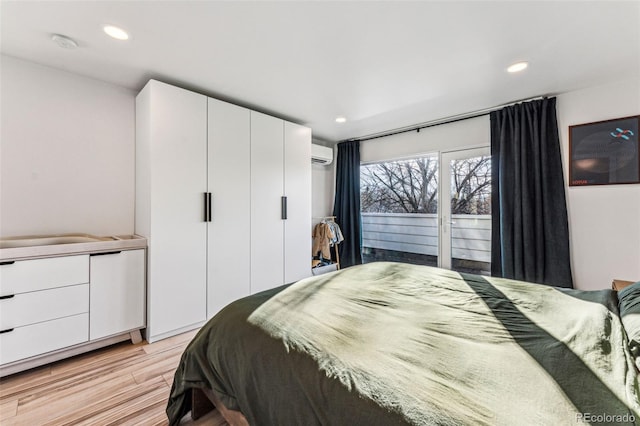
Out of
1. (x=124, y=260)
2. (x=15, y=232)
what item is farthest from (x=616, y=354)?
(x=15, y=232)

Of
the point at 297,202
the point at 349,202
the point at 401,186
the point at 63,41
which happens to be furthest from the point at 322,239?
the point at 63,41

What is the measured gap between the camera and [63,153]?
7.76 ft

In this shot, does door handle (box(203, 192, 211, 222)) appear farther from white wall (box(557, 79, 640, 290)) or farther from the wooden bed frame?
white wall (box(557, 79, 640, 290))

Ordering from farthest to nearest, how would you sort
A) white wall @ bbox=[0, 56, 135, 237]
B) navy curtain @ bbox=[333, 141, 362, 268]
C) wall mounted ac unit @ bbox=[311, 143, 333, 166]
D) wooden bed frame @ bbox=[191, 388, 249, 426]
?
navy curtain @ bbox=[333, 141, 362, 268] < wall mounted ac unit @ bbox=[311, 143, 333, 166] < white wall @ bbox=[0, 56, 135, 237] < wooden bed frame @ bbox=[191, 388, 249, 426]

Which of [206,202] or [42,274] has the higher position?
[206,202]

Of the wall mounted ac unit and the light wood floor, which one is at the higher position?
the wall mounted ac unit

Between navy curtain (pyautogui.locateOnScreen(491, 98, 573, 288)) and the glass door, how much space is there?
0.80 feet

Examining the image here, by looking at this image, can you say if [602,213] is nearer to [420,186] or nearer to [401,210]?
[420,186]

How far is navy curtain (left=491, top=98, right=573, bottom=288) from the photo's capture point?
274 centimetres

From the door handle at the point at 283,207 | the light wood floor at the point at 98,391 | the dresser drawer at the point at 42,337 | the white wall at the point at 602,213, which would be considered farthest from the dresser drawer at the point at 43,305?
the white wall at the point at 602,213

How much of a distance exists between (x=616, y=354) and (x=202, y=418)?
1915 mm

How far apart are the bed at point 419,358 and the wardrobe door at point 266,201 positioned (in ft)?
4.99

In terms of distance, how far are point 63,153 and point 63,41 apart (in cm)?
93

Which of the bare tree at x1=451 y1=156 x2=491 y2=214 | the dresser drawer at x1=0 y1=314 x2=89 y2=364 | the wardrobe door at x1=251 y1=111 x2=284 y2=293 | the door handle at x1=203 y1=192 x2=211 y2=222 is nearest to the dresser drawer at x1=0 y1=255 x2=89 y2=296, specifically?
the dresser drawer at x1=0 y1=314 x2=89 y2=364
